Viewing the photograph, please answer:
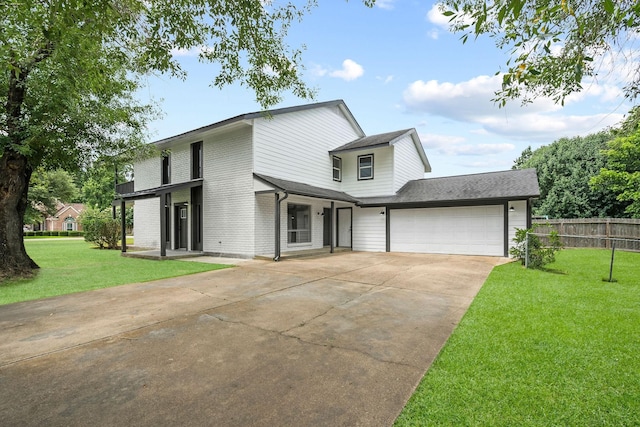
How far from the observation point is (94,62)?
5062mm

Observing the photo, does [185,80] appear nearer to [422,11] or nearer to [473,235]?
[422,11]

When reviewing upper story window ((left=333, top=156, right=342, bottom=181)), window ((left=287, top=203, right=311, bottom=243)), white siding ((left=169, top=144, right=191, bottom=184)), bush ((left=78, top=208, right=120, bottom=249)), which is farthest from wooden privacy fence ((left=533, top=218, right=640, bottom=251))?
bush ((left=78, top=208, right=120, bottom=249))

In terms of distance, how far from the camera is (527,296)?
584cm

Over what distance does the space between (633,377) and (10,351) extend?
6.41 m

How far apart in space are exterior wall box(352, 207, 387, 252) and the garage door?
484 mm

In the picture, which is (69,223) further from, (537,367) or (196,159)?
(537,367)

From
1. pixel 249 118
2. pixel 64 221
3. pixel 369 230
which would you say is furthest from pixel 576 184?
pixel 64 221

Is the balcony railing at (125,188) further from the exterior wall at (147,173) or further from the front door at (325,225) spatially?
the front door at (325,225)

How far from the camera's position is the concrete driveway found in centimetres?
239

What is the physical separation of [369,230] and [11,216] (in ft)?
42.8

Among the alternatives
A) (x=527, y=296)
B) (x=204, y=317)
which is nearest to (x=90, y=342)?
(x=204, y=317)

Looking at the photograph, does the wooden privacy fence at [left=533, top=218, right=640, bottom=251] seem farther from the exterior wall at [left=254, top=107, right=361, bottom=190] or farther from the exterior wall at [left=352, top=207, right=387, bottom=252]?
the exterior wall at [left=254, top=107, right=361, bottom=190]

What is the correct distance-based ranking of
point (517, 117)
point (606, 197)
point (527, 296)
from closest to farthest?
point (517, 117) → point (527, 296) → point (606, 197)

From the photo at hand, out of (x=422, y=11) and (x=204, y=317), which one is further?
(x=422, y=11)
